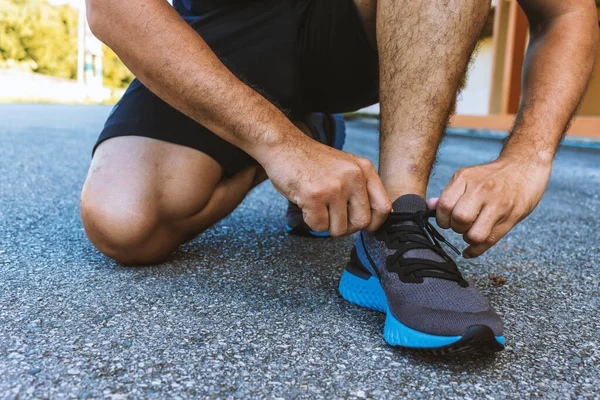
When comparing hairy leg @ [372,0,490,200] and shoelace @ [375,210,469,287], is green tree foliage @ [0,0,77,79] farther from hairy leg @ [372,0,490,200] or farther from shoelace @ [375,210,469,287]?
shoelace @ [375,210,469,287]

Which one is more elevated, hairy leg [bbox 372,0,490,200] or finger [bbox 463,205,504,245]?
hairy leg [bbox 372,0,490,200]

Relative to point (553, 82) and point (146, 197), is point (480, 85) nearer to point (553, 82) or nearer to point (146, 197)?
point (553, 82)

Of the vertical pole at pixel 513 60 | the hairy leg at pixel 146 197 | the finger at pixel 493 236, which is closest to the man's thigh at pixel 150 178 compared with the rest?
the hairy leg at pixel 146 197

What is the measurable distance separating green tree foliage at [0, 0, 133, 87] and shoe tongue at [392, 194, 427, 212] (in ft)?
68.4

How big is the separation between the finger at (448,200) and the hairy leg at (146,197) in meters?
0.58

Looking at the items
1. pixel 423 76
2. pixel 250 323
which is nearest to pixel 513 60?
pixel 423 76

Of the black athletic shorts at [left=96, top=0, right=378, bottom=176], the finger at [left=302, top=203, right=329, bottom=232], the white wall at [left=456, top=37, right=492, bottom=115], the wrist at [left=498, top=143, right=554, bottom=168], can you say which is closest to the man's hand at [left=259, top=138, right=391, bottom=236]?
the finger at [left=302, top=203, right=329, bottom=232]

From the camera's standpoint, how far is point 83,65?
2088cm

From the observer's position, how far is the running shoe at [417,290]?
30.1 inches

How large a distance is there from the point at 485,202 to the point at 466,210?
4cm

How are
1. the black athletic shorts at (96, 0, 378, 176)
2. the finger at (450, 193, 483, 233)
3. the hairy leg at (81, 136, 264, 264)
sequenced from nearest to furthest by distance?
1. the finger at (450, 193, 483, 233)
2. the hairy leg at (81, 136, 264, 264)
3. the black athletic shorts at (96, 0, 378, 176)

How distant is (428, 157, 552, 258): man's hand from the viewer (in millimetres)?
866

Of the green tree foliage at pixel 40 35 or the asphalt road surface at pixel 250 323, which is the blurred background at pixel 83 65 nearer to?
the green tree foliage at pixel 40 35

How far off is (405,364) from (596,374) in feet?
0.85
